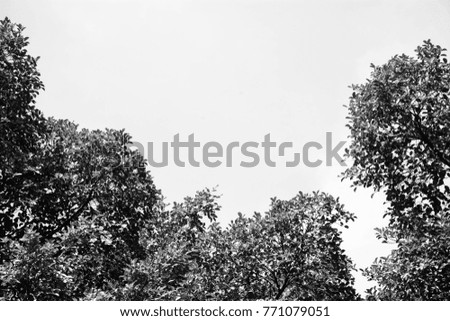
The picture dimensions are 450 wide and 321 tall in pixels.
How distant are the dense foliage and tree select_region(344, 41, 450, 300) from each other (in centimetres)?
410

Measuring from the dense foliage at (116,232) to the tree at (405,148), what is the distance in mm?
4104

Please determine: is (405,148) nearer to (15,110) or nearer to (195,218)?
(195,218)

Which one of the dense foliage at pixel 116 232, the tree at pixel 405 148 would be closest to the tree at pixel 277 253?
the dense foliage at pixel 116 232

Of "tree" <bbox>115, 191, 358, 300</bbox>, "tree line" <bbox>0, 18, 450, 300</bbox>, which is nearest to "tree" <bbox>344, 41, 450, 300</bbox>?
"tree line" <bbox>0, 18, 450, 300</bbox>

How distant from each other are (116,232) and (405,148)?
10074 millimetres

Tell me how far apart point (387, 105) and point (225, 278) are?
8.71 meters

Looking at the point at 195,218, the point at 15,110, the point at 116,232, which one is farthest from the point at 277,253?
the point at 15,110

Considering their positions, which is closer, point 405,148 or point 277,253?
point 405,148

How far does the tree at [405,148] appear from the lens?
1542 centimetres

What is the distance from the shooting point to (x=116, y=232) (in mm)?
18672

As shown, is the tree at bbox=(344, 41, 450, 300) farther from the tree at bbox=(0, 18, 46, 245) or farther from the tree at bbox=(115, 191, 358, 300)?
the tree at bbox=(0, 18, 46, 245)

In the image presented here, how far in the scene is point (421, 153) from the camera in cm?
1634
